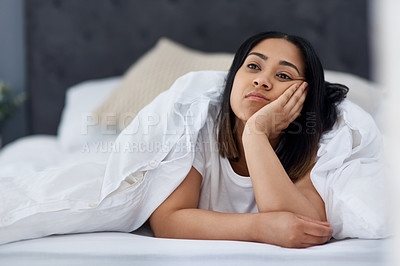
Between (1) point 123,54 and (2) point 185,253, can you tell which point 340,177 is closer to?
(2) point 185,253

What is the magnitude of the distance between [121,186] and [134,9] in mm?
1642

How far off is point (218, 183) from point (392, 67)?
814 mm

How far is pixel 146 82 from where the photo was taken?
2.05 metres

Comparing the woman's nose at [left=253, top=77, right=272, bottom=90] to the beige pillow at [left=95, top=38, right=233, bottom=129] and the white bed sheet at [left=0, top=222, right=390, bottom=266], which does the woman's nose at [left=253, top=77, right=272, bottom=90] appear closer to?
the white bed sheet at [left=0, top=222, right=390, bottom=266]

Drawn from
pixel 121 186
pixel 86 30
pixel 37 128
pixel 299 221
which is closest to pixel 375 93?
pixel 299 221

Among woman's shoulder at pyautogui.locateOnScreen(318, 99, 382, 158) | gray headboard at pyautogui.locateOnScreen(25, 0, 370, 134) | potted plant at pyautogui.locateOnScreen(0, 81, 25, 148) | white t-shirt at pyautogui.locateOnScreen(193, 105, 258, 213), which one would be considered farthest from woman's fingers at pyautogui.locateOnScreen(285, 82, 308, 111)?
potted plant at pyautogui.locateOnScreen(0, 81, 25, 148)

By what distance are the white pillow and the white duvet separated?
0.72 m

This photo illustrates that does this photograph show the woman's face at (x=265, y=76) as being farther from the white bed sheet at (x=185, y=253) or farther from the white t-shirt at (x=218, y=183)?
the white bed sheet at (x=185, y=253)

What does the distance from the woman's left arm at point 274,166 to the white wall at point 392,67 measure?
0.52 metres

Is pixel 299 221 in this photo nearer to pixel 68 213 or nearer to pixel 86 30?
pixel 68 213

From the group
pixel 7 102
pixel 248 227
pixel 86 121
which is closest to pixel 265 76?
pixel 248 227

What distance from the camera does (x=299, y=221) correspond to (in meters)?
0.98

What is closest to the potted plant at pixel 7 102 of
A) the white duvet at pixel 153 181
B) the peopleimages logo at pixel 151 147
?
the white duvet at pixel 153 181

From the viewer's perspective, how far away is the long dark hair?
1.26 metres
